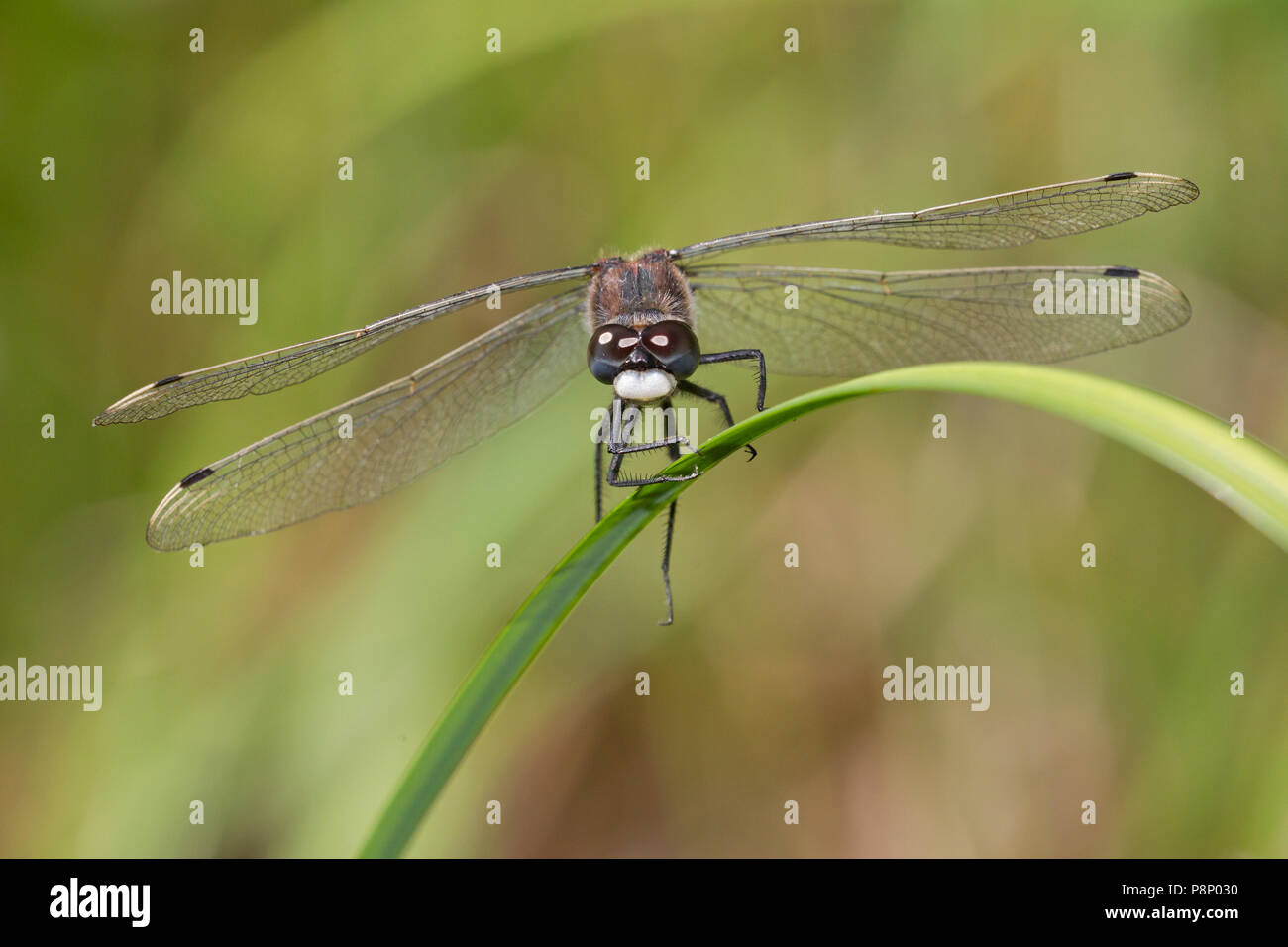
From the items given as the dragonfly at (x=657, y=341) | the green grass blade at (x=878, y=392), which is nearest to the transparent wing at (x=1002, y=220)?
the dragonfly at (x=657, y=341)

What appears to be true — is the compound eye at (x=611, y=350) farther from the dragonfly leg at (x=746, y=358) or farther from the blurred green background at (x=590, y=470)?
the blurred green background at (x=590, y=470)

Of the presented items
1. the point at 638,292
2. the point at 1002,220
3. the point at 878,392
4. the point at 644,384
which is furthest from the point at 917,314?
the point at 878,392

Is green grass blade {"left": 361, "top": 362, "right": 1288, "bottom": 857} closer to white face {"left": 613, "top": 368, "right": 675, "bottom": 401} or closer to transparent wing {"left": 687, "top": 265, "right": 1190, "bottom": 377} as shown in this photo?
white face {"left": 613, "top": 368, "right": 675, "bottom": 401}

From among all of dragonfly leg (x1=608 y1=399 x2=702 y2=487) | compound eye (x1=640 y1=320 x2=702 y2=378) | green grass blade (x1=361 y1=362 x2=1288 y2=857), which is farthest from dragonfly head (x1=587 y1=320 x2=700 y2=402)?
green grass blade (x1=361 y1=362 x2=1288 y2=857)

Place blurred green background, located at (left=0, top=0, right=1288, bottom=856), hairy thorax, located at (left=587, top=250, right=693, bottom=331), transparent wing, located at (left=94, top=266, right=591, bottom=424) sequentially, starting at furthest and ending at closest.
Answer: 1. blurred green background, located at (left=0, top=0, right=1288, bottom=856)
2. hairy thorax, located at (left=587, top=250, right=693, bottom=331)
3. transparent wing, located at (left=94, top=266, right=591, bottom=424)

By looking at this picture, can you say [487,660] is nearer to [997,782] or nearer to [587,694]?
[587,694]

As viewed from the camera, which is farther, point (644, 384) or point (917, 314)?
point (917, 314)

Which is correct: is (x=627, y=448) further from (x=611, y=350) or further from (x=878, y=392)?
(x=878, y=392)
